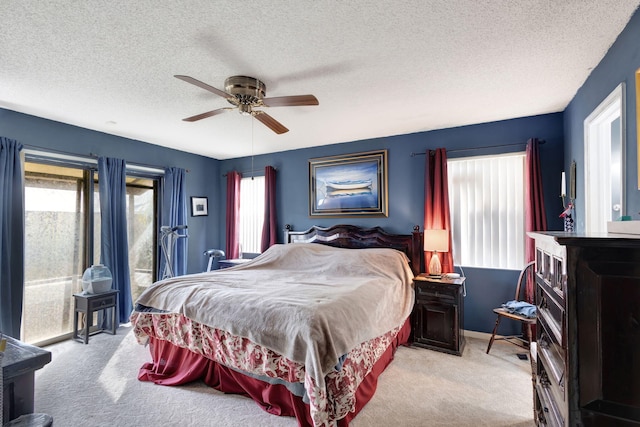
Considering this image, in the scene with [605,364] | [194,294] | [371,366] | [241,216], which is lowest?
[371,366]

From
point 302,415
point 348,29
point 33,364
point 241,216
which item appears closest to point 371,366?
point 302,415

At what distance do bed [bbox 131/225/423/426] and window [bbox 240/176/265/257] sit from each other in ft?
6.47

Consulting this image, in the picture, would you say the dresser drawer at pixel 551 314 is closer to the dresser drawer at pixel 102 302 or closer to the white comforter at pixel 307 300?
the white comforter at pixel 307 300

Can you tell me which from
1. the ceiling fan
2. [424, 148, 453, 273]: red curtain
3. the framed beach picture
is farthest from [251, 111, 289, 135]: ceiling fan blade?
[424, 148, 453, 273]: red curtain

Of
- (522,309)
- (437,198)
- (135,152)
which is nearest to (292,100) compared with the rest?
(437,198)

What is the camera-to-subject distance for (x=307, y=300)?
2.40 metres

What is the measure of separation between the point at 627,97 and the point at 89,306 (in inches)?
202

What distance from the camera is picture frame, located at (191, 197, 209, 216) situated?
545 centimetres

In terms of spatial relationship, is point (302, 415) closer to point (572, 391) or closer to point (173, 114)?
point (572, 391)

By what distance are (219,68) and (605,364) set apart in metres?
2.73

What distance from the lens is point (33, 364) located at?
3.68 ft

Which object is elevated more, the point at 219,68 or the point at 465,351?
the point at 219,68

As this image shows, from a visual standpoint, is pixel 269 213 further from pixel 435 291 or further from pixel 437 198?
pixel 435 291

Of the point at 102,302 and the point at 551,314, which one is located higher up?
the point at 551,314
